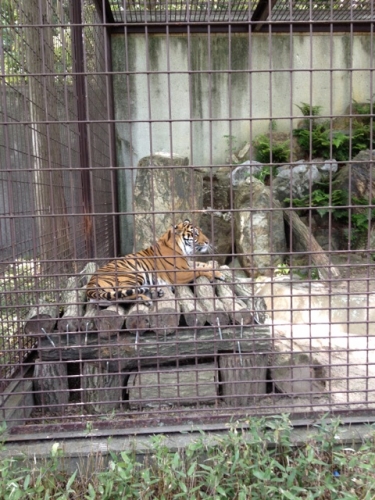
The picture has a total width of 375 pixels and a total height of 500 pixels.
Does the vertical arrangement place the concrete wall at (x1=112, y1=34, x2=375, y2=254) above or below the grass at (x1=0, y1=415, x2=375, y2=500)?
above

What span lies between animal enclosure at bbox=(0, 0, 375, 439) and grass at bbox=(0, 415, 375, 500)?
33 cm

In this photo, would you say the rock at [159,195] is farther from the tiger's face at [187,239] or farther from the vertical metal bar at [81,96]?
the vertical metal bar at [81,96]

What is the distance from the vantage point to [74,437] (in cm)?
273

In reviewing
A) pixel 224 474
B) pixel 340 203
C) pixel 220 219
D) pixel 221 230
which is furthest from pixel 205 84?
pixel 224 474

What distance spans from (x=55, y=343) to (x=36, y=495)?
4.01 feet

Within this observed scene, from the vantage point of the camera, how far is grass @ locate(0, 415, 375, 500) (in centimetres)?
218

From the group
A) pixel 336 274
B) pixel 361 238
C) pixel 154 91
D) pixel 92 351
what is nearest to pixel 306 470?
pixel 92 351

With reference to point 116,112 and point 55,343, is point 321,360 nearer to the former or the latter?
point 55,343

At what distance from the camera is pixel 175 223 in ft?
20.0

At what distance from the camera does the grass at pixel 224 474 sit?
2182 mm

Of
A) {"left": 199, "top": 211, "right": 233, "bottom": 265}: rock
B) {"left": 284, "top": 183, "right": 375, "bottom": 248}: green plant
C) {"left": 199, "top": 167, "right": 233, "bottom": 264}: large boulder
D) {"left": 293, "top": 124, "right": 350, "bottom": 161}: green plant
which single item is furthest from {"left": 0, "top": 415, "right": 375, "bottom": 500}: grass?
{"left": 293, "top": 124, "right": 350, "bottom": 161}: green plant

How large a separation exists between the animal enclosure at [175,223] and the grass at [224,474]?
0.33 metres

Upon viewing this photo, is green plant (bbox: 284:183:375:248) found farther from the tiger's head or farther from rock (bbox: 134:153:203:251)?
the tiger's head

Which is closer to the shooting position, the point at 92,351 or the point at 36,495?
the point at 36,495
